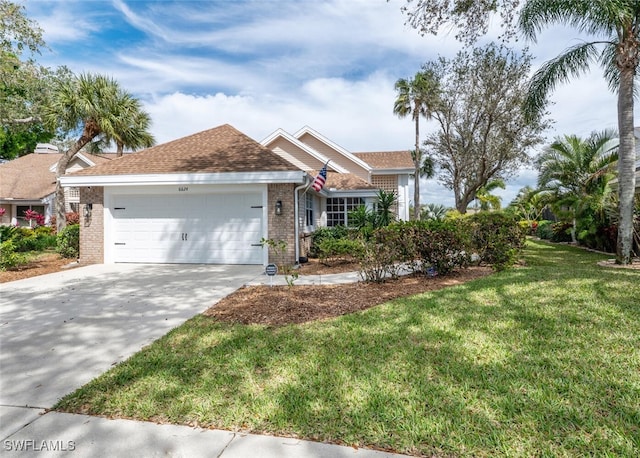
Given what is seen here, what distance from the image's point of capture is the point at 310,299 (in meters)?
6.27

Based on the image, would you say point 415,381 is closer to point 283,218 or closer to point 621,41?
point 283,218

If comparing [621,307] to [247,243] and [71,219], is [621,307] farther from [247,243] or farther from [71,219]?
[71,219]

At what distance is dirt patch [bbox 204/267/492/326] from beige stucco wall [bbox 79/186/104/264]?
270 inches

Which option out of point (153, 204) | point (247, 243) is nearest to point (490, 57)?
point (247, 243)

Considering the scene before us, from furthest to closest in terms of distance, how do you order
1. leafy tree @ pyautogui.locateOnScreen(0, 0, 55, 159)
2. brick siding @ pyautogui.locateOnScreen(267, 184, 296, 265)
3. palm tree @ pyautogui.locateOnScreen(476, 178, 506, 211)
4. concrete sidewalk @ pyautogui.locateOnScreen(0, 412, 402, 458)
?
palm tree @ pyautogui.locateOnScreen(476, 178, 506, 211), leafy tree @ pyautogui.locateOnScreen(0, 0, 55, 159), brick siding @ pyautogui.locateOnScreen(267, 184, 296, 265), concrete sidewalk @ pyautogui.locateOnScreen(0, 412, 402, 458)

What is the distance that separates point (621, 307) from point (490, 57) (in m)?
19.5

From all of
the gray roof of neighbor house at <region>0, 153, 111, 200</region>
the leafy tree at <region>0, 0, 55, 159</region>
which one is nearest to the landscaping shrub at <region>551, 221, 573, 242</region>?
the leafy tree at <region>0, 0, 55, 159</region>

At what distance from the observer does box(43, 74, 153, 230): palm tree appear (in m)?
14.5

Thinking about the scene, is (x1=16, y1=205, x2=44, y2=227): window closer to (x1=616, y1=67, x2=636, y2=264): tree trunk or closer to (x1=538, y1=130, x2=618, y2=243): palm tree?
(x1=616, y1=67, x2=636, y2=264): tree trunk

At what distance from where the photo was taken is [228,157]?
37.3 feet

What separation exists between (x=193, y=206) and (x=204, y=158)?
1748 mm

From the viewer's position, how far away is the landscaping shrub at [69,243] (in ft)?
39.5

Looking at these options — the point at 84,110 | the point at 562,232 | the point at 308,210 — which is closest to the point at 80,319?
the point at 308,210

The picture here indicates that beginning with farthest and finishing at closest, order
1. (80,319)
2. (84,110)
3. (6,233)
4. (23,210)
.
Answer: (23,210), (84,110), (6,233), (80,319)
